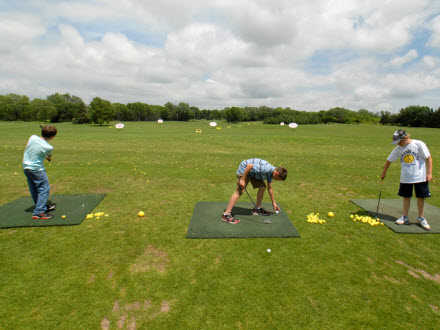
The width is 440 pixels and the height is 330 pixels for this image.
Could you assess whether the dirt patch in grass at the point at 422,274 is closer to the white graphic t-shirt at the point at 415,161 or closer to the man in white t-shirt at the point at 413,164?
the man in white t-shirt at the point at 413,164

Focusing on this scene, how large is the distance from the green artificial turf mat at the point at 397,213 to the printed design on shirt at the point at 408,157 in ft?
6.29

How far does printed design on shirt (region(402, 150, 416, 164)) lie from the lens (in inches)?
263

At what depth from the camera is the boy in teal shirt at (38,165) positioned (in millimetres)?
6598

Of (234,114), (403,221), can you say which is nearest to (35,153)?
(403,221)

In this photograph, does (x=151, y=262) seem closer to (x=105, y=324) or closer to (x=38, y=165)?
(x=105, y=324)

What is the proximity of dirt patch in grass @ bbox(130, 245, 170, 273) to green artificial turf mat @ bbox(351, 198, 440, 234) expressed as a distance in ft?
20.8

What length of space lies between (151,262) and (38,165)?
4301mm

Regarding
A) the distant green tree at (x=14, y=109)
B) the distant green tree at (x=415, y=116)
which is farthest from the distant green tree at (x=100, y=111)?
the distant green tree at (x=415, y=116)

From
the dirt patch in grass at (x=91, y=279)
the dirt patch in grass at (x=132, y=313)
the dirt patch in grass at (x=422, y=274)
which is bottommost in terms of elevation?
the dirt patch in grass at (x=132, y=313)

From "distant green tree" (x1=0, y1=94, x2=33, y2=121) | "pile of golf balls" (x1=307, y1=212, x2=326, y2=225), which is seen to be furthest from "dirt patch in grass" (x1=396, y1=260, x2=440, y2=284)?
"distant green tree" (x1=0, y1=94, x2=33, y2=121)

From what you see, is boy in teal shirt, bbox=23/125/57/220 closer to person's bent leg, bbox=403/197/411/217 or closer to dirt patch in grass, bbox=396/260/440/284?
dirt patch in grass, bbox=396/260/440/284

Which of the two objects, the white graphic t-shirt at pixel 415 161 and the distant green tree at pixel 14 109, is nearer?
the white graphic t-shirt at pixel 415 161

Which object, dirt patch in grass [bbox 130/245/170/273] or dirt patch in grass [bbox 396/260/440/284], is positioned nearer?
dirt patch in grass [bbox 396/260/440/284]

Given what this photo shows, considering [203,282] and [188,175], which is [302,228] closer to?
[203,282]
